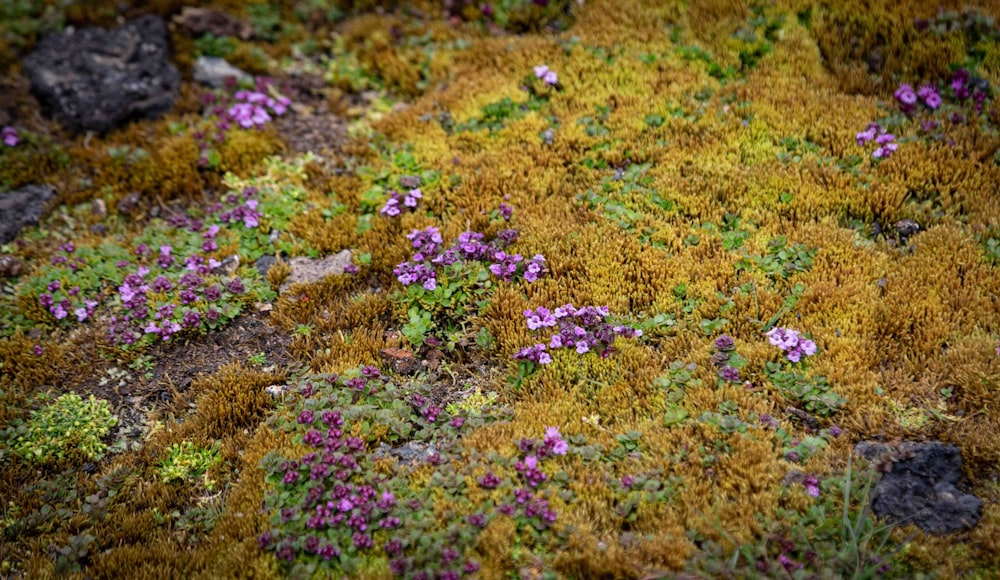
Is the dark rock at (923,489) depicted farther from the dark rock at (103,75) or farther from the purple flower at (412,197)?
the dark rock at (103,75)

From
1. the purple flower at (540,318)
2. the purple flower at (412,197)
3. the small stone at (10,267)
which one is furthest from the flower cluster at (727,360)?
the small stone at (10,267)

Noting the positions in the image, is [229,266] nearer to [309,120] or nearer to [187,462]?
[187,462]

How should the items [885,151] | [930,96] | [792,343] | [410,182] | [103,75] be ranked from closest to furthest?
[792,343] → [885,151] → [930,96] → [410,182] → [103,75]

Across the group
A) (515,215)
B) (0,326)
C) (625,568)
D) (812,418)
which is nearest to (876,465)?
(812,418)

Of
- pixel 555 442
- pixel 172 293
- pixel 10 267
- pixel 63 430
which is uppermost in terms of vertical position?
pixel 555 442

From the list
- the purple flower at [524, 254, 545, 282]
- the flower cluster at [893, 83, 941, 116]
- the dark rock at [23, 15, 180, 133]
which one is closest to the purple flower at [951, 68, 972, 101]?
the flower cluster at [893, 83, 941, 116]

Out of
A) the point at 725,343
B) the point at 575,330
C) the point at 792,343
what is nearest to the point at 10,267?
the point at 575,330

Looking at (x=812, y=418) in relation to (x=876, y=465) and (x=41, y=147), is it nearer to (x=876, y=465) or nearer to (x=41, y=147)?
(x=876, y=465)
